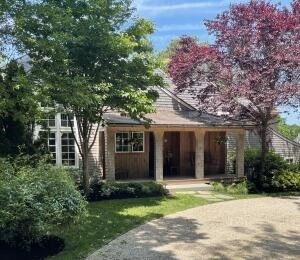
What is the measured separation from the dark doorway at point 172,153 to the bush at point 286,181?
18.1ft

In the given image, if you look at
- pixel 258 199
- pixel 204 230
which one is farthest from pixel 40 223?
pixel 258 199

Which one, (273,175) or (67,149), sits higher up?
(67,149)

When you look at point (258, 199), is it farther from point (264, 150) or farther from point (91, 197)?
point (91, 197)

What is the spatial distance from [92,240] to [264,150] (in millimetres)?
11227

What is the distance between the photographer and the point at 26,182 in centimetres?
859

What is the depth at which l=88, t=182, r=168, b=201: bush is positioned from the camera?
628 inches

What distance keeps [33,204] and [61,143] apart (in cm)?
1113

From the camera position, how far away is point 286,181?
18.6 meters

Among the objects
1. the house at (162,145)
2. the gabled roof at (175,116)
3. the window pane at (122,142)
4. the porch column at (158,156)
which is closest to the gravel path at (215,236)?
the porch column at (158,156)

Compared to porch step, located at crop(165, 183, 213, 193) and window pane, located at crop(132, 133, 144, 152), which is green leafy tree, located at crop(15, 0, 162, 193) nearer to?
porch step, located at crop(165, 183, 213, 193)

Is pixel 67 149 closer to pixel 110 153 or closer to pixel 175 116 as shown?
pixel 110 153

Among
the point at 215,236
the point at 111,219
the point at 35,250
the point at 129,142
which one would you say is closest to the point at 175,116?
the point at 129,142

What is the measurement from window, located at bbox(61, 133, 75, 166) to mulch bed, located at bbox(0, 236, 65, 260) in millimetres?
9495

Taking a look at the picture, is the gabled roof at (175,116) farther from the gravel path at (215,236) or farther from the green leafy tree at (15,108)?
the gravel path at (215,236)
